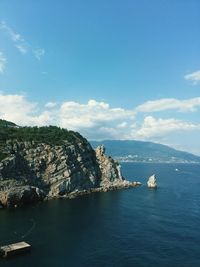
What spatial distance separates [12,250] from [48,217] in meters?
38.0

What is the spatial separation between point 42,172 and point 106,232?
229 feet

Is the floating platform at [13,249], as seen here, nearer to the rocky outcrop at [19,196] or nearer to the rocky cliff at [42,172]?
the rocky outcrop at [19,196]

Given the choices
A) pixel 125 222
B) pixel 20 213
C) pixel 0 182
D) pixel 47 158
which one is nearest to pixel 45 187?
pixel 47 158

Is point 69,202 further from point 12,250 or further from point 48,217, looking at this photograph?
point 12,250

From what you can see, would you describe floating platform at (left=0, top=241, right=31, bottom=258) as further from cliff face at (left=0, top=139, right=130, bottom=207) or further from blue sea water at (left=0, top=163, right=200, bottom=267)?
cliff face at (left=0, top=139, right=130, bottom=207)

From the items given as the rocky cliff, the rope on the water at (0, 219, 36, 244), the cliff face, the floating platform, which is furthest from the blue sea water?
the cliff face

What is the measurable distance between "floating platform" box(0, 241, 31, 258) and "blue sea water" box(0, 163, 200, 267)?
78.5 inches

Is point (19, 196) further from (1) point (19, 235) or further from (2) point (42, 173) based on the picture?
(1) point (19, 235)

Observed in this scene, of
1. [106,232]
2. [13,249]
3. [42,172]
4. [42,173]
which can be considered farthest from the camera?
[42,172]

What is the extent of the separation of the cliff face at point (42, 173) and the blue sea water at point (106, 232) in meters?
8.18

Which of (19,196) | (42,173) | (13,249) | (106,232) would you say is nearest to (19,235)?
(13,249)

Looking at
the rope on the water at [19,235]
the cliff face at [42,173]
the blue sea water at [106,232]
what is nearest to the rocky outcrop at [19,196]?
the cliff face at [42,173]

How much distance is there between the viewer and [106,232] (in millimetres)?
108625

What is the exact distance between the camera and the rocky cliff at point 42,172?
147m
